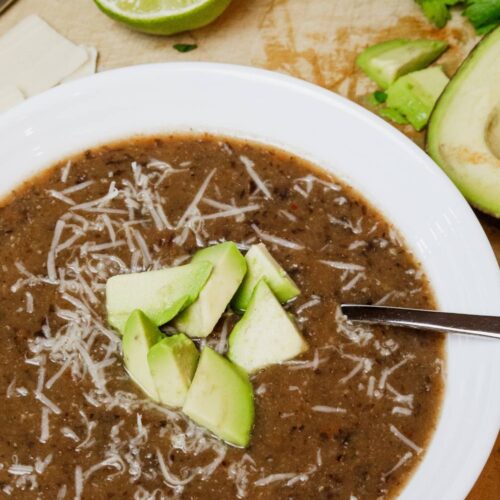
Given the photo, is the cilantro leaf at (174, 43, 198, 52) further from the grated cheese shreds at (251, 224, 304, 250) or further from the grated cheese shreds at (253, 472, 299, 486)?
the grated cheese shreds at (253, 472, 299, 486)

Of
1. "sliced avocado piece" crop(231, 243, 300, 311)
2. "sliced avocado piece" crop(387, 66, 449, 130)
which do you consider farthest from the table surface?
"sliced avocado piece" crop(231, 243, 300, 311)

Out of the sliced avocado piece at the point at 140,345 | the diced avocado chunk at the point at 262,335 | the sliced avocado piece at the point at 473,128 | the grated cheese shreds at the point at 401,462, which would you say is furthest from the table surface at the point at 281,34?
the grated cheese shreds at the point at 401,462

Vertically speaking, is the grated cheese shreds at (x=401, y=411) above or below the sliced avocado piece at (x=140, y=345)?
below

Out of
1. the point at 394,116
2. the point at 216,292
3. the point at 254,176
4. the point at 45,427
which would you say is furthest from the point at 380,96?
the point at 45,427

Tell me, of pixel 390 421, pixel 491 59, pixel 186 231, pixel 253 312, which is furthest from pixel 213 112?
pixel 390 421

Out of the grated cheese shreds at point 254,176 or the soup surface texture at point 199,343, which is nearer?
the soup surface texture at point 199,343

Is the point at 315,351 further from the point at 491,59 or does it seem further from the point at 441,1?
the point at 441,1

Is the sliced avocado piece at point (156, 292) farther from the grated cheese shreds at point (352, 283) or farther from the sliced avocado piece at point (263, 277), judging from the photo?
the grated cheese shreds at point (352, 283)
